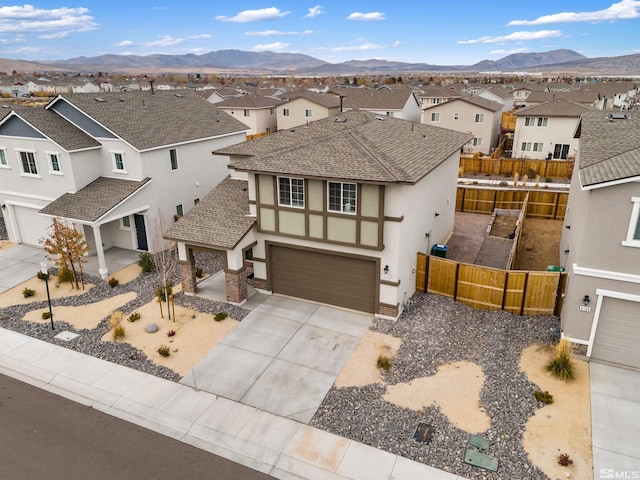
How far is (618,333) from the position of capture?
541 inches

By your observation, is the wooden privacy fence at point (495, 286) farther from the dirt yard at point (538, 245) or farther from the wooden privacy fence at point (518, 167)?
the wooden privacy fence at point (518, 167)

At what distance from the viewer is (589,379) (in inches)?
525

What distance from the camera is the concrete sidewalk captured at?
1059 centimetres

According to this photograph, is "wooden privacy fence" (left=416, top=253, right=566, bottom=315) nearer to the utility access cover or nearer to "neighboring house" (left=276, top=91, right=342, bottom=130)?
the utility access cover

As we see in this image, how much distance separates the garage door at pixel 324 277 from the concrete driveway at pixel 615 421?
304 inches

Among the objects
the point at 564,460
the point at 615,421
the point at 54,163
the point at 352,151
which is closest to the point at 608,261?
the point at 615,421

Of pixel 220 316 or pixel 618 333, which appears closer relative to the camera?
pixel 618 333

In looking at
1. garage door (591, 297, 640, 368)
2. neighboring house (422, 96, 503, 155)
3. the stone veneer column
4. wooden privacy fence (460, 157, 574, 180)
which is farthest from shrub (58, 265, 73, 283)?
neighboring house (422, 96, 503, 155)

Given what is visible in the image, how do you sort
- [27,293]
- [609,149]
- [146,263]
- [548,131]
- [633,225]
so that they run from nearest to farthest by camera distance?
[633,225], [609,149], [27,293], [146,263], [548,131]

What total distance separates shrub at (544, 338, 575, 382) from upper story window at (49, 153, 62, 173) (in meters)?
23.4

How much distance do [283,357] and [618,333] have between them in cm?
1059

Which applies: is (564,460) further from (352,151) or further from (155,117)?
(155,117)

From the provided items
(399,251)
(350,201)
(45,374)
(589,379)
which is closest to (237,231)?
(350,201)

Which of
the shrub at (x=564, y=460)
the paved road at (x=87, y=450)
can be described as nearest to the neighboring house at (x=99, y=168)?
the paved road at (x=87, y=450)
